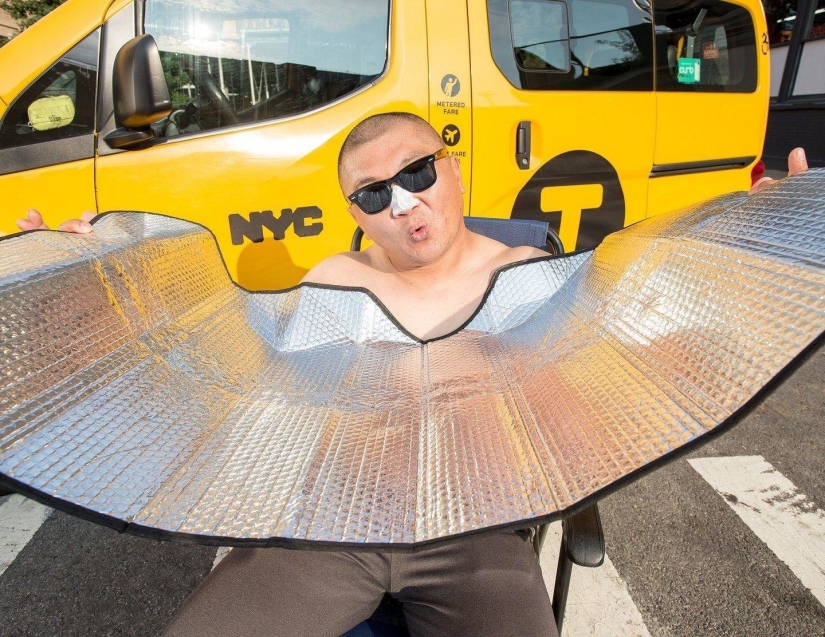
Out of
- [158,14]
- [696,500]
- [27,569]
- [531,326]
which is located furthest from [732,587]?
[158,14]

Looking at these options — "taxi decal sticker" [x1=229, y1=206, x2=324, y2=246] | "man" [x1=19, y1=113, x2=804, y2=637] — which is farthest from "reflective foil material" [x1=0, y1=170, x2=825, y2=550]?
"taxi decal sticker" [x1=229, y1=206, x2=324, y2=246]

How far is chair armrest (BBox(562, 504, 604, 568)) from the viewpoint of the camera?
1.12 metres

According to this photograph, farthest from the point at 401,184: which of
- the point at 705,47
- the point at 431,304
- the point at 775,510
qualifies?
the point at 705,47

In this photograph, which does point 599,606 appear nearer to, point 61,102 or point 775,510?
point 775,510

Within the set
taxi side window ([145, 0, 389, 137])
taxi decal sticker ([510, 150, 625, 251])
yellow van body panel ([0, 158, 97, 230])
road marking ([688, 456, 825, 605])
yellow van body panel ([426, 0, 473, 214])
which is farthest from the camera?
taxi decal sticker ([510, 150, 625, 251])

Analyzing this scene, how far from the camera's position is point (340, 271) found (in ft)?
6.19

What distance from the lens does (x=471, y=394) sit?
118 centimetres

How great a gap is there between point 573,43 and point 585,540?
7.89ft

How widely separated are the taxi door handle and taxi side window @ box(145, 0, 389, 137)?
2.28 ft

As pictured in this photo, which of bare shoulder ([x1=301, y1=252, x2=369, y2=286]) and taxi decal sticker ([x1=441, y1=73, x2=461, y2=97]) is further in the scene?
taxi decal sticker ([x1=441, y1=73, x2=461, y2=97])

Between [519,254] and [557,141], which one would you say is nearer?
[519,254]

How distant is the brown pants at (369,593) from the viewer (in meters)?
1.05

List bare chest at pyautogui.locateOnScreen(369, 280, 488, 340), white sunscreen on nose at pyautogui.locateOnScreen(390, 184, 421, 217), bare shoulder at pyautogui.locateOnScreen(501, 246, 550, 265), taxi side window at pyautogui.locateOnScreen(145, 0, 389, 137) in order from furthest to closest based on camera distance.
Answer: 1. taxi side window at pyautogui.locateOnScreen(145, 0, 389, 137)
2. bare shoulder at pyautogui.locateOnScreen(501, 246, 550, 265)
3. bare chest at pyautogui.locateOnScreen(369, 280, 488, 340)
4. white sunscreen on nose at pyautogui.locateOnScreen(390, 184, 421, 217)

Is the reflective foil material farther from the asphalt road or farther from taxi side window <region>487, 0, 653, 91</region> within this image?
taxi side window <region>487, 0, 653, 91</region>
